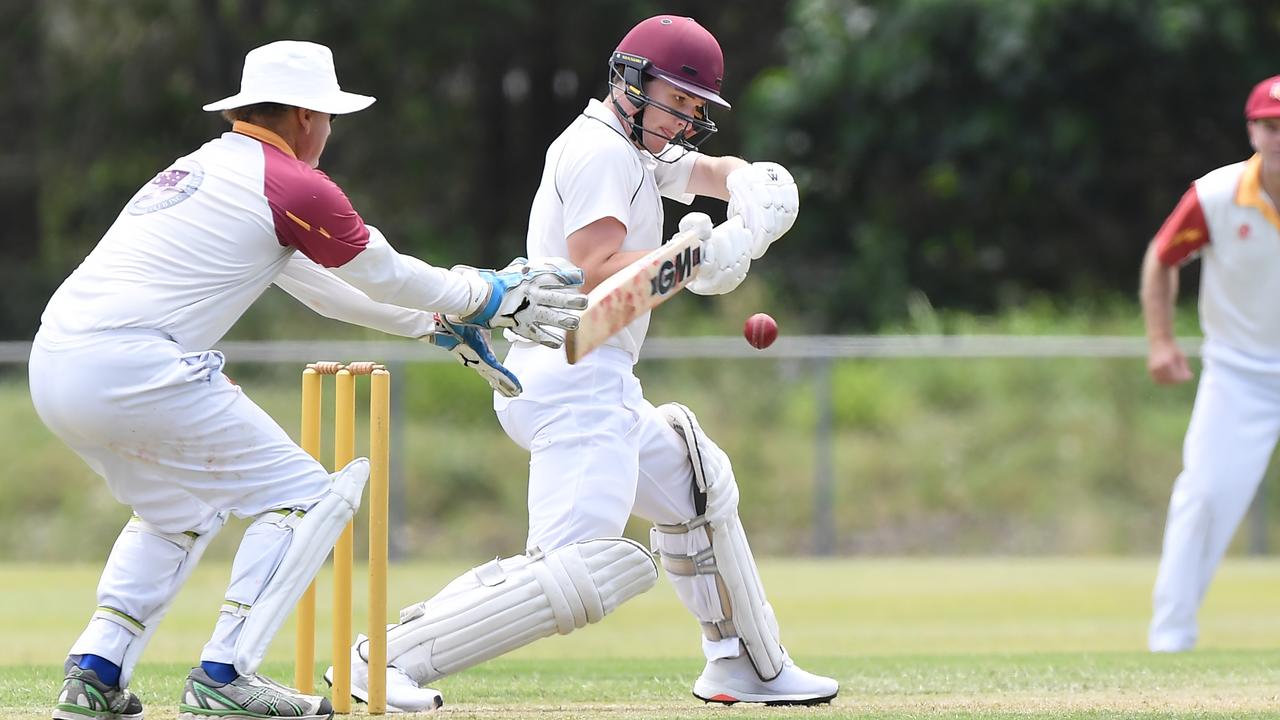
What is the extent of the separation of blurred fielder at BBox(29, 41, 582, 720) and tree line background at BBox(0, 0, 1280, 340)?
10488 mm

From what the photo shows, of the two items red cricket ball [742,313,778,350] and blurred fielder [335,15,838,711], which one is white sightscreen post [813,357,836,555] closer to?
blurred fielder [335,15,838,711]

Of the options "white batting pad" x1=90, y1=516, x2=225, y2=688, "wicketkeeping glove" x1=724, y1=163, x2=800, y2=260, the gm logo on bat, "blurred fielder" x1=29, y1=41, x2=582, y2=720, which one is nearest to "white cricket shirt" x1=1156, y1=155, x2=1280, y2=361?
"wicketkeeping glove" x1=724, y1=163, x2=800, y2=260

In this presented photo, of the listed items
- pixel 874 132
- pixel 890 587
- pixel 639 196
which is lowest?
pixel 890 587

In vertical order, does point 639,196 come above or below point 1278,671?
above

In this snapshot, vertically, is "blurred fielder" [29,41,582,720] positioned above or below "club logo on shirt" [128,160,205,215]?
below

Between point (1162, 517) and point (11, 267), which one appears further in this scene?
point (11, 267)

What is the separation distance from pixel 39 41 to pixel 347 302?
15.1 meters

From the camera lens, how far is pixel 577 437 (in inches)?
164

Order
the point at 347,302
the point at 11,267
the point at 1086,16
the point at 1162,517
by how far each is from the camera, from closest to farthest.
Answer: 1. the point at 347,302
2. the point at 1162,517
3. the point at 1086,16
4. the point at 11,267

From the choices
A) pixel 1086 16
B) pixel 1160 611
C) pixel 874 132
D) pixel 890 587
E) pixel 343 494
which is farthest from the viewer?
pixel 874 132

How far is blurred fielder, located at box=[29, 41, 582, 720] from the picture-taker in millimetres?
3611

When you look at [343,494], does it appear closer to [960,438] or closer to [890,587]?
[890,587]

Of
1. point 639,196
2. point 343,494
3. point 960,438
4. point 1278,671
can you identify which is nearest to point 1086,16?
point 960,438

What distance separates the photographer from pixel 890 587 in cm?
916
